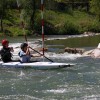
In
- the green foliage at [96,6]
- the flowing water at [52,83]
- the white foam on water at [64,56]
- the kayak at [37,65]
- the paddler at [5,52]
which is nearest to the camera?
the flowing water at [52,83]

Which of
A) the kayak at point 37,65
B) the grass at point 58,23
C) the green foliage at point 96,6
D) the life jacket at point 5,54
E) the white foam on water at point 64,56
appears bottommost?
the grass at point 58,23

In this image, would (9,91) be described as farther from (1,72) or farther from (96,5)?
(96,5)

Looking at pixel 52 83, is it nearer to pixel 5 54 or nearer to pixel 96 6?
pixel 5 54

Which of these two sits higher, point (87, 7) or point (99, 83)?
point (99, 83)

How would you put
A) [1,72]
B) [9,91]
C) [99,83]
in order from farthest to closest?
[1,72]
[99,83]
[9,91]

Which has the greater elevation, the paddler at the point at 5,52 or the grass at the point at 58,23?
the paddler at the point at 5,52

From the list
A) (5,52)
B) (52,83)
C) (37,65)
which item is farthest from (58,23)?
(52,83)

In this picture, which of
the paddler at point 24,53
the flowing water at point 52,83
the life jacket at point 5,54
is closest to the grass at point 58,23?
the life jacket at point 5,54

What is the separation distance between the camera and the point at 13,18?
80.4 meters

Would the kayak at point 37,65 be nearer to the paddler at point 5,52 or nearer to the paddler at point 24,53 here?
the paddler at point 24,53

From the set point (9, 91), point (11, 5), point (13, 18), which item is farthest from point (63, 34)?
point (9, 91)

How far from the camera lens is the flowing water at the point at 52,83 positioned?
18547 mm

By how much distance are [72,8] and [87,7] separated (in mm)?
4493

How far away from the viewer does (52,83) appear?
2138cm
